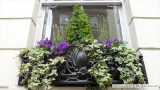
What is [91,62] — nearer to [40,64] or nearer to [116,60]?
[116,60]

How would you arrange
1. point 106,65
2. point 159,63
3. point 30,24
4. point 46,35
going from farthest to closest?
point 46,35, point 30,24, point 159,63, point 106,65

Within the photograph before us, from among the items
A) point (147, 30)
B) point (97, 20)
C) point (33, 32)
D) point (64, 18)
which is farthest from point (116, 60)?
point (64, 18)

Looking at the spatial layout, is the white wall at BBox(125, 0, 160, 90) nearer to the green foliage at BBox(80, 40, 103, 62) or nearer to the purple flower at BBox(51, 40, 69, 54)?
the green foliage at BBox(80, 40, 103, 62)

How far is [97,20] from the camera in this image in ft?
10.1

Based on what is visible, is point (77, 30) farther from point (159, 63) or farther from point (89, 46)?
point (159, 63)

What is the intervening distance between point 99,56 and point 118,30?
1.04m

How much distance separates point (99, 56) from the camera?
211 cm

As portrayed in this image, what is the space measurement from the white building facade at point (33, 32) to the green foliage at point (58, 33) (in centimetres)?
25

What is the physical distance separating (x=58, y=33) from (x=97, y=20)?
2.43ft

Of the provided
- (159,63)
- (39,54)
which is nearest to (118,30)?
(159,63)

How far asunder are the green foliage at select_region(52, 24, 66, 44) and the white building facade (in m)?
0.25

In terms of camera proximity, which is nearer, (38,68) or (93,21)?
(38,68)

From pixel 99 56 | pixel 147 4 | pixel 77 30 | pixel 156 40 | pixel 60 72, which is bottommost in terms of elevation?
pixel 60 72

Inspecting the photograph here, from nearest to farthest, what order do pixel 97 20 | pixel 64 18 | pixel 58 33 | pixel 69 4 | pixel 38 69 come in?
pixel 38 69, pixel 58 33, pixel 97 20, pixel 64 18, pixel 69 4
